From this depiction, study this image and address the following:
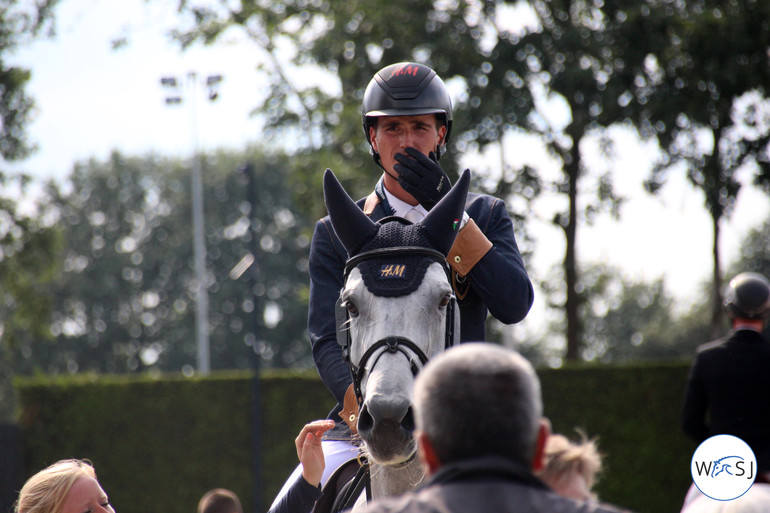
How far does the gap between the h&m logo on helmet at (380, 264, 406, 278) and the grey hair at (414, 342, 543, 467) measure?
48.9 inches

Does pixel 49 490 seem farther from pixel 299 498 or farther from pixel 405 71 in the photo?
pixel 405 71

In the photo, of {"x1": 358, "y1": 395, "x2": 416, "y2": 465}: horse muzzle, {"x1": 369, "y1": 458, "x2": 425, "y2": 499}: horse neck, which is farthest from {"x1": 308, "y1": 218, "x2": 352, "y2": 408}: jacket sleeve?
{"x1": 358, "y1": 395, "x2": 416, "y2": 465}: horse muzzle

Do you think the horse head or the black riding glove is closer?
the horse head

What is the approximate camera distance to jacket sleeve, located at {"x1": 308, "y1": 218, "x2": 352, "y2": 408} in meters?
4.12

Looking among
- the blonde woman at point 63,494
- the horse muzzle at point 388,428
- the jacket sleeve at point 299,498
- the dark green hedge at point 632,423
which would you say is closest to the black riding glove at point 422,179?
the horse muzzle at point 388,428

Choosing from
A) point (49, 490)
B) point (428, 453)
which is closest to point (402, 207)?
point (428, 453)

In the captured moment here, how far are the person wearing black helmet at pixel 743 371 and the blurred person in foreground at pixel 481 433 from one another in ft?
16.1

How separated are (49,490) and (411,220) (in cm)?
221

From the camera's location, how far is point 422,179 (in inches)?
155

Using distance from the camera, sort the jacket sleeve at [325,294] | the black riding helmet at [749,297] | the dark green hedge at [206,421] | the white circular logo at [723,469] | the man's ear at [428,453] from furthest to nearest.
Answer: the dark green hedge at [206,421]
the black riding helmet at [749,297]
the white circular logo at [723,469]
the jacket sleeve at [325,294]
the man's ear at [428,453]

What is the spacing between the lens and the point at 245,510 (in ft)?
60.5

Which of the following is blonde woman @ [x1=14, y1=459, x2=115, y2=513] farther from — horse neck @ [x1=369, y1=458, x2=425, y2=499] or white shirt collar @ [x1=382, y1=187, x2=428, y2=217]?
white shirt collar @ [x1=382, y1=187, x2=428, y2=217]

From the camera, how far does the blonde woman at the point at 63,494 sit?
476 centimetres

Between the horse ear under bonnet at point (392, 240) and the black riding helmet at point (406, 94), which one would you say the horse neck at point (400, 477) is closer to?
the horse ear under bonnet at point (392, 240)
